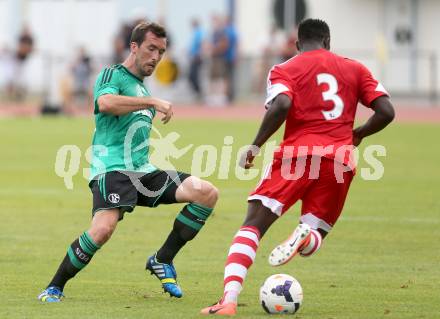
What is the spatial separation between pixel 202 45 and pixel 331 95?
27839 millimetres

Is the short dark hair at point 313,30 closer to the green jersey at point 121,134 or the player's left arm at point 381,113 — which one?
the player's left arm at point 381,113

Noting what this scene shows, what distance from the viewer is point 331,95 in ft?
28.0

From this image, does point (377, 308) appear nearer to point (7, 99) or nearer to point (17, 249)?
point (17, 249)

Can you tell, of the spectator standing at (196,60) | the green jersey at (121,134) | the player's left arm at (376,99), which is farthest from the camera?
the spectator standing at (196,60)

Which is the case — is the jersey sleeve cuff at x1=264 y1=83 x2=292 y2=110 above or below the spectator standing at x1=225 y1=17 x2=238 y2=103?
above

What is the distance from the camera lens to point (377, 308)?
A: 874 cm

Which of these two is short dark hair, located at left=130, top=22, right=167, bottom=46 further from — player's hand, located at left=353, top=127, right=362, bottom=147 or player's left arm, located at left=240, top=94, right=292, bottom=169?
player's hand, located at left=353, top=127, right=362, bottom=147

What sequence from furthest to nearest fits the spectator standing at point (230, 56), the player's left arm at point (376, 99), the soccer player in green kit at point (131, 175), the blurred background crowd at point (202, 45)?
the blurred background crowd at point (202, 45), the spectator standing at point (230, 56), the soccer player in green kit at point (131, 175), the player's left arm at point (376, 99)

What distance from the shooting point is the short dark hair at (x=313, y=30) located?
28.5 feet

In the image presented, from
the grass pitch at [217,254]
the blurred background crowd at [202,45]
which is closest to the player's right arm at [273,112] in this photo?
the grass pitch at [217,254]

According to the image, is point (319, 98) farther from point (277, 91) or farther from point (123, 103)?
point (123, 103)

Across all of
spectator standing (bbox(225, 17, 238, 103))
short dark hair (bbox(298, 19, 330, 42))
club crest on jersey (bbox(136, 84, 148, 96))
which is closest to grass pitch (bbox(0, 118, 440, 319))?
club crest on jersey (bbox(136, 84, 148, 96))

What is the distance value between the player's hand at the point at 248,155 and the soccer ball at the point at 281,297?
910mm

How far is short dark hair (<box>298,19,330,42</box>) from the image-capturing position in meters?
8.70
